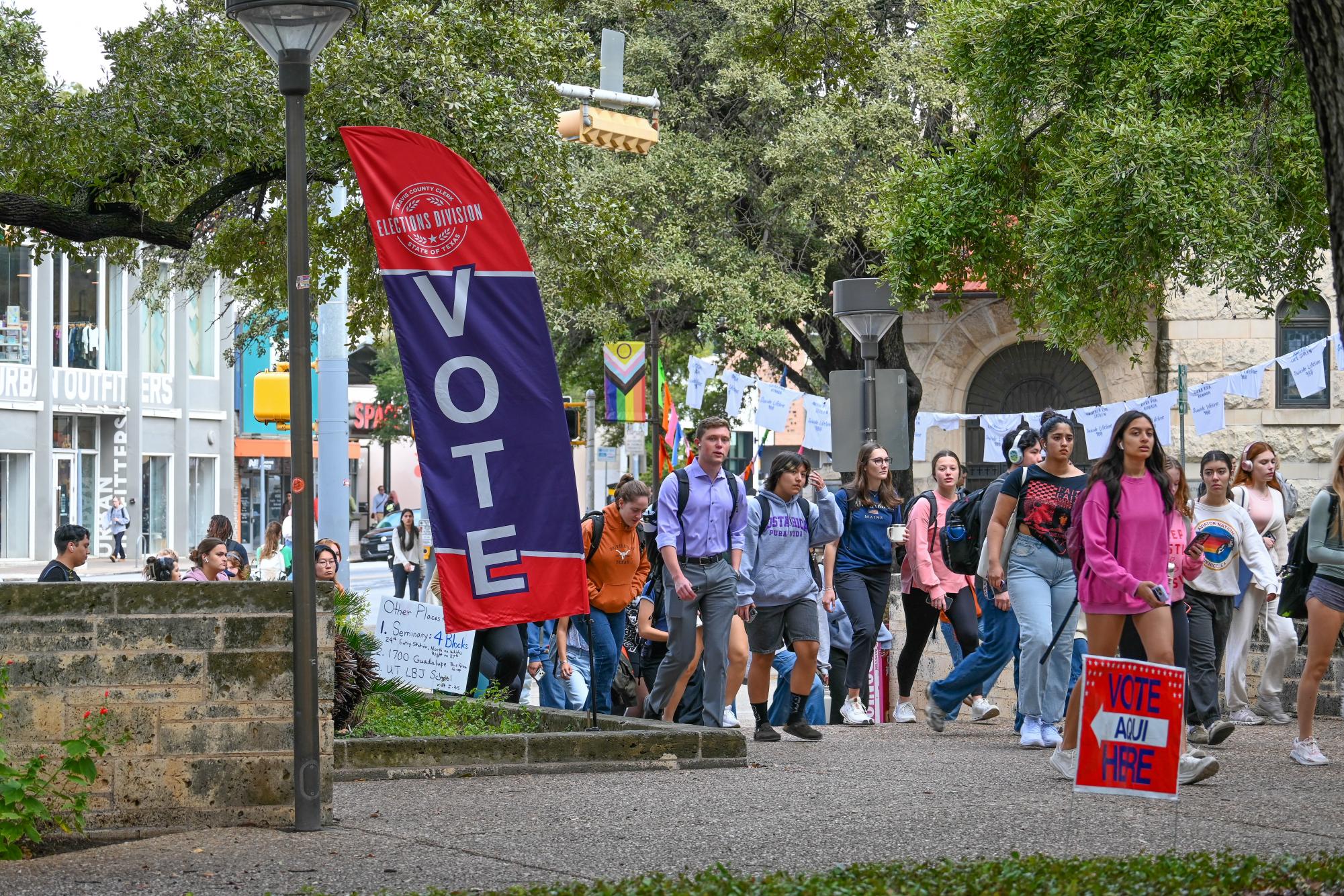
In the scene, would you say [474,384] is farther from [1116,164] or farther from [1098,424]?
[1098,424]

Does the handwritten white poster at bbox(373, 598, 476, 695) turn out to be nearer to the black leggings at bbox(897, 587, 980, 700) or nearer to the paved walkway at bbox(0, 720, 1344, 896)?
the paved walkway at bbox(0, 720, 1344, 896)

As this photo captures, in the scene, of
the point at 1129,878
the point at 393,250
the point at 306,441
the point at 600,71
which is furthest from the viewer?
the point at 600,71

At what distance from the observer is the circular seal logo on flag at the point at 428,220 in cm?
773

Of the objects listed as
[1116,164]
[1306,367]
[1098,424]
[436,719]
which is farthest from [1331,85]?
[1098,424]

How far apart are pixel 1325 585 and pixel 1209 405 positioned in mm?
12790

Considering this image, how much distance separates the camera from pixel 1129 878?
5277 millimetres

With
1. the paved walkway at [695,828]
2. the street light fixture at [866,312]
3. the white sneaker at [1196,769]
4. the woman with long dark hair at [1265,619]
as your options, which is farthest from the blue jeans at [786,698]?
the street light fixture at [866,312]

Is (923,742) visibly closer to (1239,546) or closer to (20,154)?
(1239,546)

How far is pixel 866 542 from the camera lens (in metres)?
12.0

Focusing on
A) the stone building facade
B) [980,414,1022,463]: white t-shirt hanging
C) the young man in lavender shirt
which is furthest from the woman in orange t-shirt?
[980,414,1022,463]: white t-shirt hanging

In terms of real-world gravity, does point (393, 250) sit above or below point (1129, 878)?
above

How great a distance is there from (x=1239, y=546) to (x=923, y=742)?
2.61 metres

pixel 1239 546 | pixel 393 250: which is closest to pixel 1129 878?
pixel 393 250

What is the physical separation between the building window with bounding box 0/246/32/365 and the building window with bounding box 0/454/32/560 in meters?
2.45
